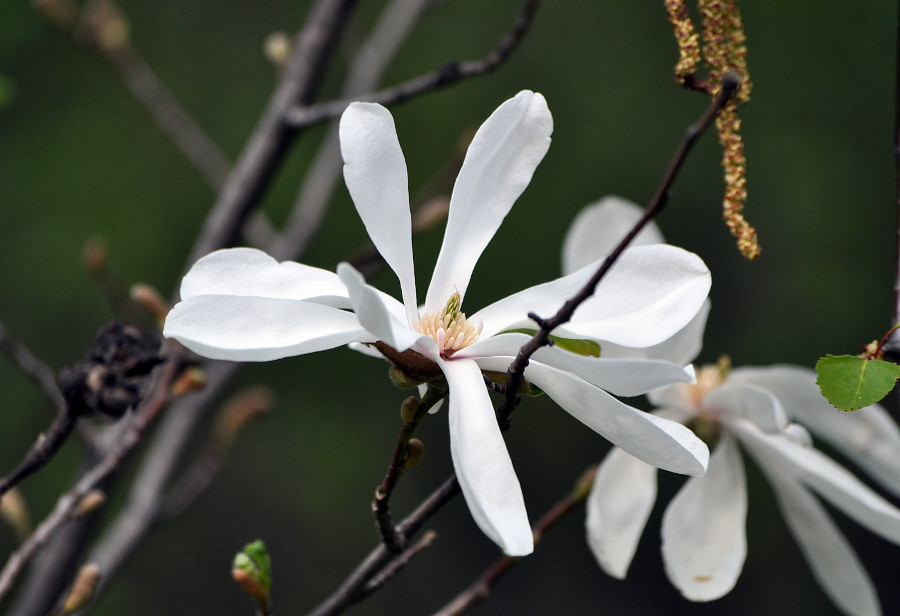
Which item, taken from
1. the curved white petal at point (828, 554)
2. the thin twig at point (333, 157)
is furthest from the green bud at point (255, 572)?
the thin twig at point (333, 157)

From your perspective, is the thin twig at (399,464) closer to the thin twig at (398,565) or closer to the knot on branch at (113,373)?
the thin twig at (398,565)

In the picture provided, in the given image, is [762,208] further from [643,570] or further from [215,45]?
[215,45]

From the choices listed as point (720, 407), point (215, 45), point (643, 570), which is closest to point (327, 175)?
point (720, 407)

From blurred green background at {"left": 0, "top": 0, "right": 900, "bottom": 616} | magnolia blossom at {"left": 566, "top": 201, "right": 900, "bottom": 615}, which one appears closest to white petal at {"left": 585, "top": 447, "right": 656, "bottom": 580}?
magnolia blossom at {"left": 566, "top": 201, "right": 900, "bottom": 615}

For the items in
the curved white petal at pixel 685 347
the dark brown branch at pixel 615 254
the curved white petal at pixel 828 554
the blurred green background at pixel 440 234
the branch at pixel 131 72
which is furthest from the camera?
the blurred green background at pixel 440 234

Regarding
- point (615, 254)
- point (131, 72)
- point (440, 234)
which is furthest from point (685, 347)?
point (440, 234)

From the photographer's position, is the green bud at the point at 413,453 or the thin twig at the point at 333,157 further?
the thin twig at the point at 333,157
